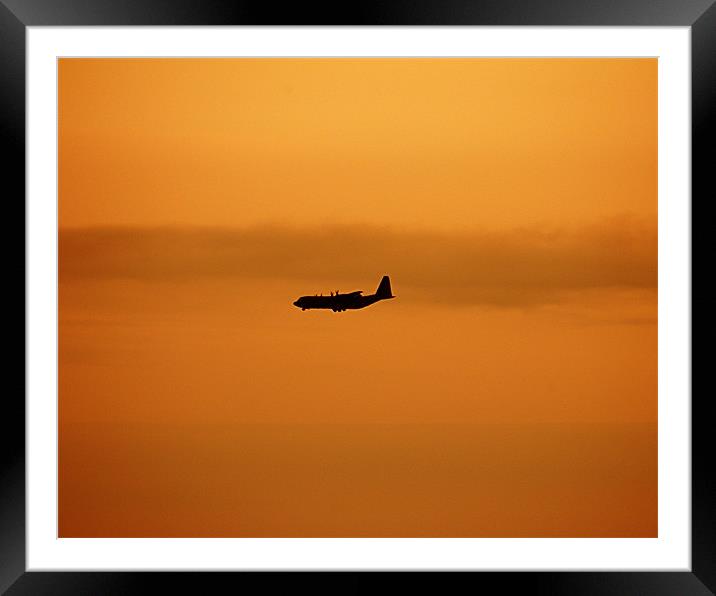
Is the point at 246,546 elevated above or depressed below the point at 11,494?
below

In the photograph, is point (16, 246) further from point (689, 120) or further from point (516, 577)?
point (689, 120)

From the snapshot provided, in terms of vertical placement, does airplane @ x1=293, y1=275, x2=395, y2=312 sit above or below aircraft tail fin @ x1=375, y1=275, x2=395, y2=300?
below

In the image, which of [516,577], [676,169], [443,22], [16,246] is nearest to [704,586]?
[516,577]

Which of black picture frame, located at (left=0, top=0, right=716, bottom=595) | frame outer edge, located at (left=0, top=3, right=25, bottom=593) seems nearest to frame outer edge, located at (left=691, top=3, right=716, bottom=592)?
black picture frame, located at (left=0, top=0, right=716, bottom=595)

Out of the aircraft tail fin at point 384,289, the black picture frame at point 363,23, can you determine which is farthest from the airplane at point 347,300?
the black picture frame at point 363,23

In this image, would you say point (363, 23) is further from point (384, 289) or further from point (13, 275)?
point (384, 289)

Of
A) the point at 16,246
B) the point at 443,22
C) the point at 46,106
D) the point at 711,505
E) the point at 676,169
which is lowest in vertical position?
the point at 711,505

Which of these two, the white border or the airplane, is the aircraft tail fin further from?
the white border
